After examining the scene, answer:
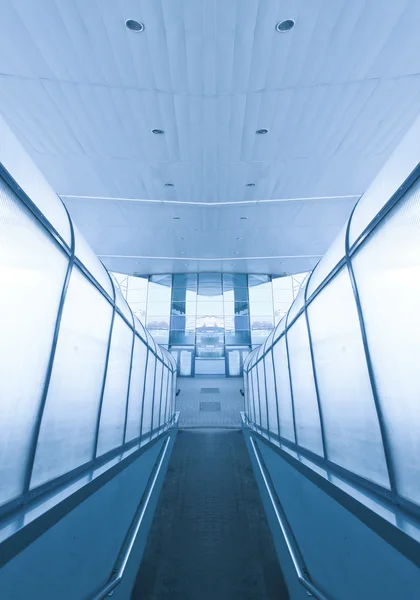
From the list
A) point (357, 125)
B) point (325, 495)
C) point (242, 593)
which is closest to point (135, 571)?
point (242, 593)

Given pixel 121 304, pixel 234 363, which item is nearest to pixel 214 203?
pixel 121 304

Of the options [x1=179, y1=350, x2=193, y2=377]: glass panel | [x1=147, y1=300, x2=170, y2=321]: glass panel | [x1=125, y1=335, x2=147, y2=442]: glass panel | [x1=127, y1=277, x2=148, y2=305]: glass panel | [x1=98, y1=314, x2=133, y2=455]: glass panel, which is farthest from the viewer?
[x1=127, y1=277, x2=148, y2=305]: glass panel

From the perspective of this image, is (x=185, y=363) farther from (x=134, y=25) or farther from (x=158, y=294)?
(x=134, y=25)

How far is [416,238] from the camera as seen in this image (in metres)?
1.71

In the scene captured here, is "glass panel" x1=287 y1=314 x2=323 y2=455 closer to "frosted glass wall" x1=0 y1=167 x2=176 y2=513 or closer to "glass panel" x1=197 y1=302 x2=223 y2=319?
"frosted glass wall" x1=0 y1=167 x2=176 y2=513

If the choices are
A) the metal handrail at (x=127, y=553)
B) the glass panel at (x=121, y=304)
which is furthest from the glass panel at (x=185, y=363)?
the glass panel at (x=121, y=304)

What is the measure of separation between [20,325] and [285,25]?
6234mm

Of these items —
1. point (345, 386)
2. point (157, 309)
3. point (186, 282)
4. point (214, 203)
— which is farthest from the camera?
point (186, 282)

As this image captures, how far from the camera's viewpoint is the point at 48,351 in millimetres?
2334

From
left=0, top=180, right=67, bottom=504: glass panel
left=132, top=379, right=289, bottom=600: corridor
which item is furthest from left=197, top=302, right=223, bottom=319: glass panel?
left=0, top=180, right=67, bottom=504: glass panel

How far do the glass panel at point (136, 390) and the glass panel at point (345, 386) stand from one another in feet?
9.36

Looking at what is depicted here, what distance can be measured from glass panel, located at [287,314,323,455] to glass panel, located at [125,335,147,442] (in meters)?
2.29

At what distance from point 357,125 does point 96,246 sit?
1250 centimetres

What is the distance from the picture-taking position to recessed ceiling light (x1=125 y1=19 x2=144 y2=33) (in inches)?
221
